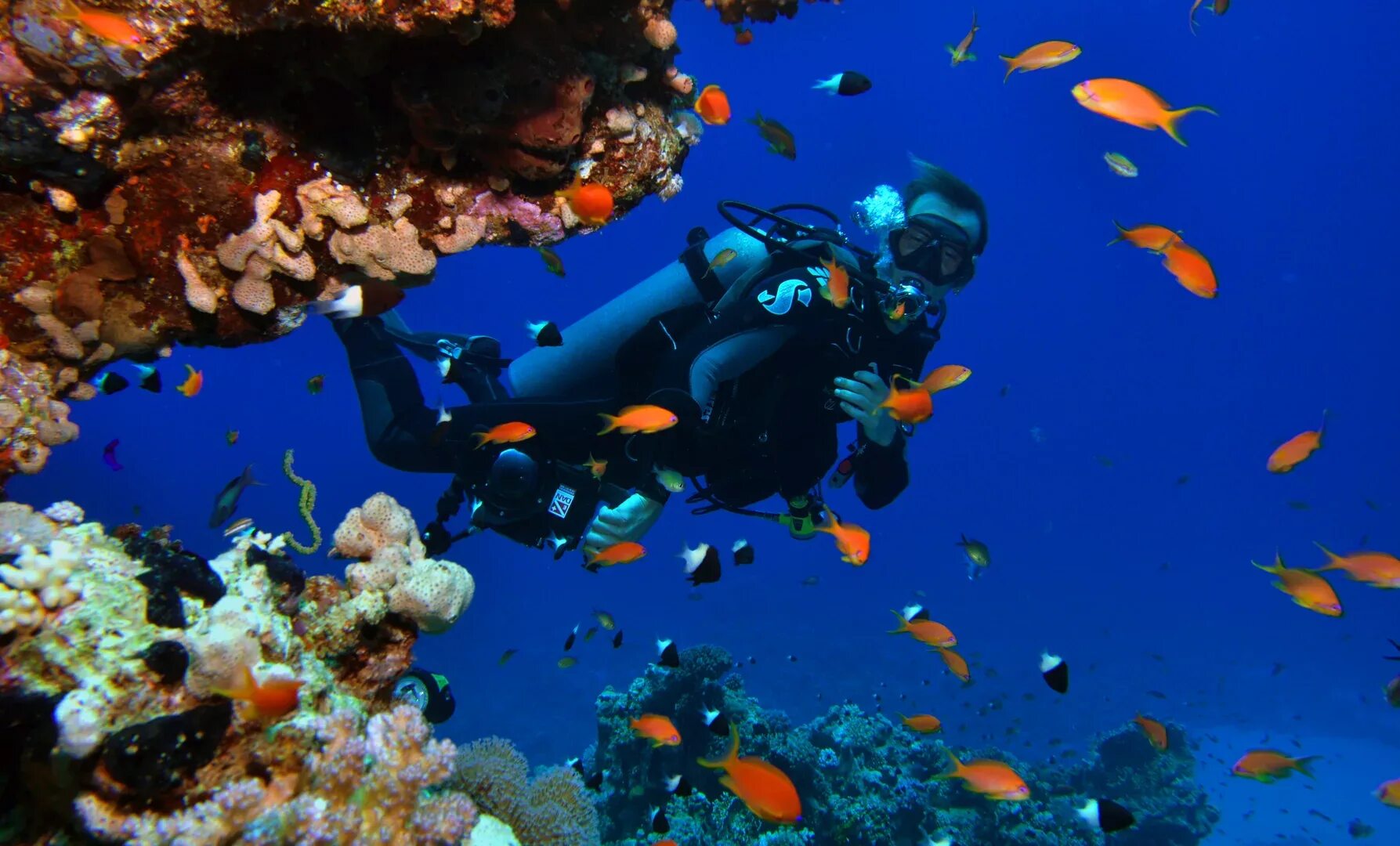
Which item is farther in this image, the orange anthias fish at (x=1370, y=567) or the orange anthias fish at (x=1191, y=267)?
the orange anthias fish at (x=1370, y=567)

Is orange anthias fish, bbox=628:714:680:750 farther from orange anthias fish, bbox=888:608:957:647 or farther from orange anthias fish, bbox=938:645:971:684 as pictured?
orange anthias fish, bbox=938:645:971:684

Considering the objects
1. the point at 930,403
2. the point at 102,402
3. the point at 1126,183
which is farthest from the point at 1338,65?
the point at 102,402

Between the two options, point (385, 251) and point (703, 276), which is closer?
point (385, 251)

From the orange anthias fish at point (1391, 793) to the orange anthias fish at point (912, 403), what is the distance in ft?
21.4

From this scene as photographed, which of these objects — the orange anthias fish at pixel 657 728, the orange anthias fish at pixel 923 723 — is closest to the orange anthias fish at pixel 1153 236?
the orange anthias fish at pixel 923 723

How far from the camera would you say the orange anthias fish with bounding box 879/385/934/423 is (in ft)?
14.6

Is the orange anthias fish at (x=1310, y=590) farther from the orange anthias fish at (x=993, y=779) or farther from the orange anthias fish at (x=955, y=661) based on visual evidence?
the orange anthias fish at (x=993, y=779)

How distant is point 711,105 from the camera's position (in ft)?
12.3

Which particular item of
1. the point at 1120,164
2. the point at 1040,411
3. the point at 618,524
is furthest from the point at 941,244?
the point at 1040,411

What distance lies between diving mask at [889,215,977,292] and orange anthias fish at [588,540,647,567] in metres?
3.71

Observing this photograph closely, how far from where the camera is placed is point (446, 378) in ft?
17.0

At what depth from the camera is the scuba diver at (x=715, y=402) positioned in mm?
5082

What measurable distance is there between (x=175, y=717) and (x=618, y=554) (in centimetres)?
314

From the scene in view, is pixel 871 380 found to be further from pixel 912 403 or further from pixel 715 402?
pixel 715 402
